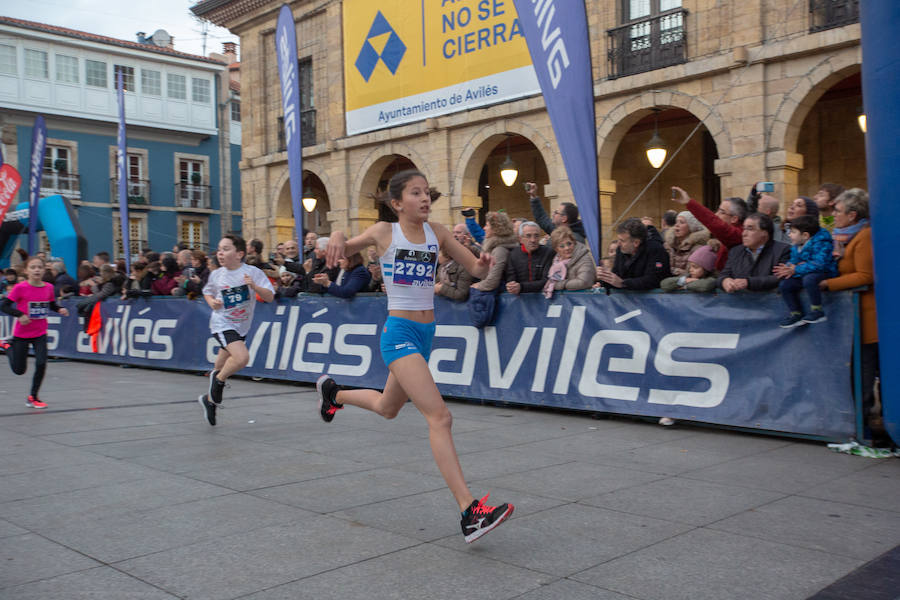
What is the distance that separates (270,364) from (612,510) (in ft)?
25.9

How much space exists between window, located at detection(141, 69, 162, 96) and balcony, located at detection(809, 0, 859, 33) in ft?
115

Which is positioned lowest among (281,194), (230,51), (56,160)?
(281,194)

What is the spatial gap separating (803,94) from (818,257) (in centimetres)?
845

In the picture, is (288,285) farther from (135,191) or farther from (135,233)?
(135,191)

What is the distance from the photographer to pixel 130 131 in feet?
132

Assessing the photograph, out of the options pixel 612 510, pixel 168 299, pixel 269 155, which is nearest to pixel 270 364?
pixel 168 299

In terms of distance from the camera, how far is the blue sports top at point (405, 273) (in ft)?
15.4

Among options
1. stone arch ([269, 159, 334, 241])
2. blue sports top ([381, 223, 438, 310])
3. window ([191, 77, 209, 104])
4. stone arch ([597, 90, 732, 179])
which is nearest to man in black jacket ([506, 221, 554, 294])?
blue sports top ([381, 223, 438, 310])

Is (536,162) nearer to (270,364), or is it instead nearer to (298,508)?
(270,364)

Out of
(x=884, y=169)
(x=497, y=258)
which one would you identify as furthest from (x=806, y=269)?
(x=497, y=258)

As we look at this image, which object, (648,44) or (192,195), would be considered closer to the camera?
(648,44)

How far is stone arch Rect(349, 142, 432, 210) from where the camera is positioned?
812 inches

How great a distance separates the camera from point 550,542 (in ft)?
13.7

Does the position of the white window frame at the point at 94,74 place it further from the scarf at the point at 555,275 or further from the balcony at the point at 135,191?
the scarf at the point at 555,275
